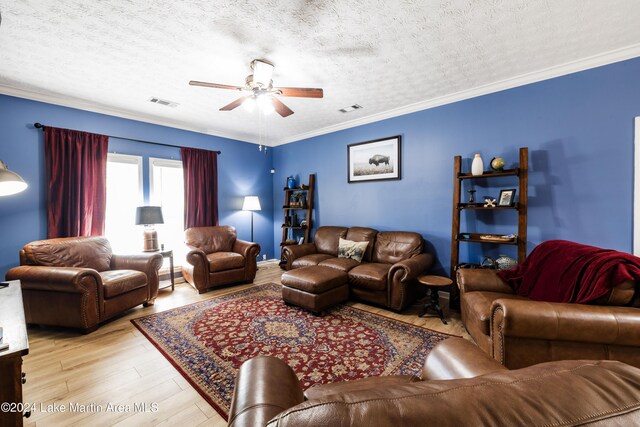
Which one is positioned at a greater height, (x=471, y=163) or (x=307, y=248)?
(x=471, y=163)

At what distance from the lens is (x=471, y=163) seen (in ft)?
11.3

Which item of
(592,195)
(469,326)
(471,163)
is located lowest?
(469,326)

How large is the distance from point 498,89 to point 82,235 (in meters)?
5.65

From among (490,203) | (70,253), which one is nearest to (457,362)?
(490,203)

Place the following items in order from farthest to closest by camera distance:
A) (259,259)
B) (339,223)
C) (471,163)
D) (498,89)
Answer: (259,259)
(339,223)
(471,163)
(498,89)

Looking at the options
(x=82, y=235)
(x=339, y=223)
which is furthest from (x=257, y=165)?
(x=82, y=235)

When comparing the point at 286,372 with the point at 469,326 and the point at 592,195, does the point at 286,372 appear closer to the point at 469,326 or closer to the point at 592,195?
the point at 469,326

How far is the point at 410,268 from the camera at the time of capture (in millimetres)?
3109

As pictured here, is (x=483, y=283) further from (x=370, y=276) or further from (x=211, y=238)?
(x=211, y=238)

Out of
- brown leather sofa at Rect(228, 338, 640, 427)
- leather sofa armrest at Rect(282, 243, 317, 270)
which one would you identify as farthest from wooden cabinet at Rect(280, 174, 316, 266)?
brown leather sofa at Rect(228, 338, 640, 427)

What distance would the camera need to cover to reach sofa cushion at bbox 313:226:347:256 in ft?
14.8

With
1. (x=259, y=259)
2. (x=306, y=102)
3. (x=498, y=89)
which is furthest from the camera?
(x=259, y=259)

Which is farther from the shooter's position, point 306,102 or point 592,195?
point 306,102

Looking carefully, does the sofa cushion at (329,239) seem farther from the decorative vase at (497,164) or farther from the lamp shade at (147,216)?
the lamp shade at (147,216)
